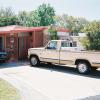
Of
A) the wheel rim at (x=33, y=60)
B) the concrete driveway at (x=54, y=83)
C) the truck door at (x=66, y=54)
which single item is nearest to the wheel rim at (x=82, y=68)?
the concrete driveway at (x=54, y=83)

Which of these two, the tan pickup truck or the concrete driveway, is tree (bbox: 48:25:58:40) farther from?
the concrete driveway

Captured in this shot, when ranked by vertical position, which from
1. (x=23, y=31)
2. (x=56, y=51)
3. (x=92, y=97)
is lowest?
(x=92, y=97)

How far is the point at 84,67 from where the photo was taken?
14555 millimetres

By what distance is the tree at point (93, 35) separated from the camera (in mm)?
15500

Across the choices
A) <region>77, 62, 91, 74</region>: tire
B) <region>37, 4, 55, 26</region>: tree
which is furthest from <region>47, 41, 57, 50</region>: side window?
<region>37, 4, 55, 26</region>: tree

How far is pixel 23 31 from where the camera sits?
874 inches

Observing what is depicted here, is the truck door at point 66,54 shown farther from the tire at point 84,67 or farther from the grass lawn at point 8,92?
the grass lawn at point 8,92

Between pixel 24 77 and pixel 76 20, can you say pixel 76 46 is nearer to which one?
pixel 24 77

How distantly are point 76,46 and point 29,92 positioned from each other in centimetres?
752

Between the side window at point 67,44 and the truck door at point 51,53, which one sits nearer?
the truck door at point 51,53

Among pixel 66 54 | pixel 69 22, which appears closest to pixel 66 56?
pixel 66 54

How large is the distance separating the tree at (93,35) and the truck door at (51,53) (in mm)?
2029

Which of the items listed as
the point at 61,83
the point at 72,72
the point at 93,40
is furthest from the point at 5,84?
the point at 93,40

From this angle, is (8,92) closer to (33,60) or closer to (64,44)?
(64,44)
